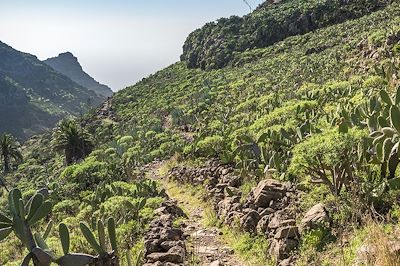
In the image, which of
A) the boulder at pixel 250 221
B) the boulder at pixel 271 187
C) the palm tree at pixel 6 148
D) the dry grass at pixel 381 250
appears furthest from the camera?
the palm tree at pixel 6 148

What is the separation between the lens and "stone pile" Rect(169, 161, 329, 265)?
7.25 meters

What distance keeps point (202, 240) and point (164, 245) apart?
148 centimetres

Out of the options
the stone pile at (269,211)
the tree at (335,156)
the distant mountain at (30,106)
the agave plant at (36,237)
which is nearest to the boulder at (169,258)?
the stone pile at (269,211)

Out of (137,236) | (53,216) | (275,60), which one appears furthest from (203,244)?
(275,60)

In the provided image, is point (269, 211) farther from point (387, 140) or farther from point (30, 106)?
point (30, 106)

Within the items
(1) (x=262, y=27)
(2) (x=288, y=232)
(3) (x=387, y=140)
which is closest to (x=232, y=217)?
(2) (x=288, y=232)

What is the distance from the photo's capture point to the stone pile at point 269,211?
725cm

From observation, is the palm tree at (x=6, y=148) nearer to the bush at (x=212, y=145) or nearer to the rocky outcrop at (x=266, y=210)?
the bush at (x=212, y=145)

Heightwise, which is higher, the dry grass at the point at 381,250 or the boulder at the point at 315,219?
the dry grass at the point at 381,250

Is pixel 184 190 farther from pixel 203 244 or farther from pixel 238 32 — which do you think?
pixel 238 32

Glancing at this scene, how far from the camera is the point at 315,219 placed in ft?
23.9

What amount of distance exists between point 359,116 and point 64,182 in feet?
56.3

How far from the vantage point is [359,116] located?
9203mm

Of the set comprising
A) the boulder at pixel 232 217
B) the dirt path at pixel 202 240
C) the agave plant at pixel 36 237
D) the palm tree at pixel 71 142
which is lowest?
the dirt path at pixel 202 240
